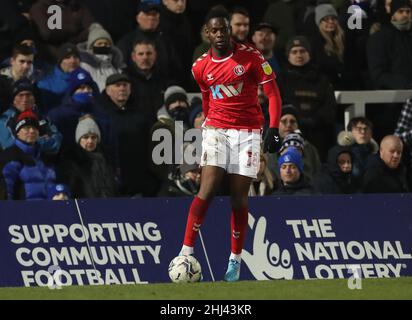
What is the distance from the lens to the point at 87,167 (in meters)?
13.0

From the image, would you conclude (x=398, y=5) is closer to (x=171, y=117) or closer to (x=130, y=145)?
(x=171, y=117)

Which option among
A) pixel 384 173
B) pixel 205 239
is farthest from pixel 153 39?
pixel 384 173

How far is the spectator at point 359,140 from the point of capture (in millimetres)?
13445

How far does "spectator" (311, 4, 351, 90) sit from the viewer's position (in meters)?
14.0

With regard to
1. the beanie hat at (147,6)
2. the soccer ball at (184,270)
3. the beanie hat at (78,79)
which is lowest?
the soccer ball at (184,270)

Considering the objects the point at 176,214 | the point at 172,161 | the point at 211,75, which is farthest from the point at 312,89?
the point at 211,75

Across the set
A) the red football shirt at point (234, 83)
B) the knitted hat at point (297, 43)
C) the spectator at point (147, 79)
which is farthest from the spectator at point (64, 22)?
the red football shirt at point (234, 83)

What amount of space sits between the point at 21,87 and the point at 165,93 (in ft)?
5.04

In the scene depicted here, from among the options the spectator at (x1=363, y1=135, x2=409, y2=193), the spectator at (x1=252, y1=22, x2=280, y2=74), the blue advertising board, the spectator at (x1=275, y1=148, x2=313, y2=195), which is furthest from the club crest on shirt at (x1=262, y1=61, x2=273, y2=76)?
the spectator at (x1=252, y1=22, x2=280, y2=74)

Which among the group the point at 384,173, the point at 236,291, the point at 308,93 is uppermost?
the point at 308,93

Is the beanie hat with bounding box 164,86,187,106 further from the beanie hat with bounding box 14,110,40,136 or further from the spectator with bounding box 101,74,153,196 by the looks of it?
the beanie hat with bounding box 14,110,40,136

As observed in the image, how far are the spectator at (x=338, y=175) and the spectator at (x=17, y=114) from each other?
2726 mm

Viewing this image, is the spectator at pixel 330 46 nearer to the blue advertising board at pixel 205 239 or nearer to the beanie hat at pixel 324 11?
the beanie hat at pixel 324 11

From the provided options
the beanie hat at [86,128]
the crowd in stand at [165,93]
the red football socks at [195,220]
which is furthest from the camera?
the beanie hat at [86,128]
